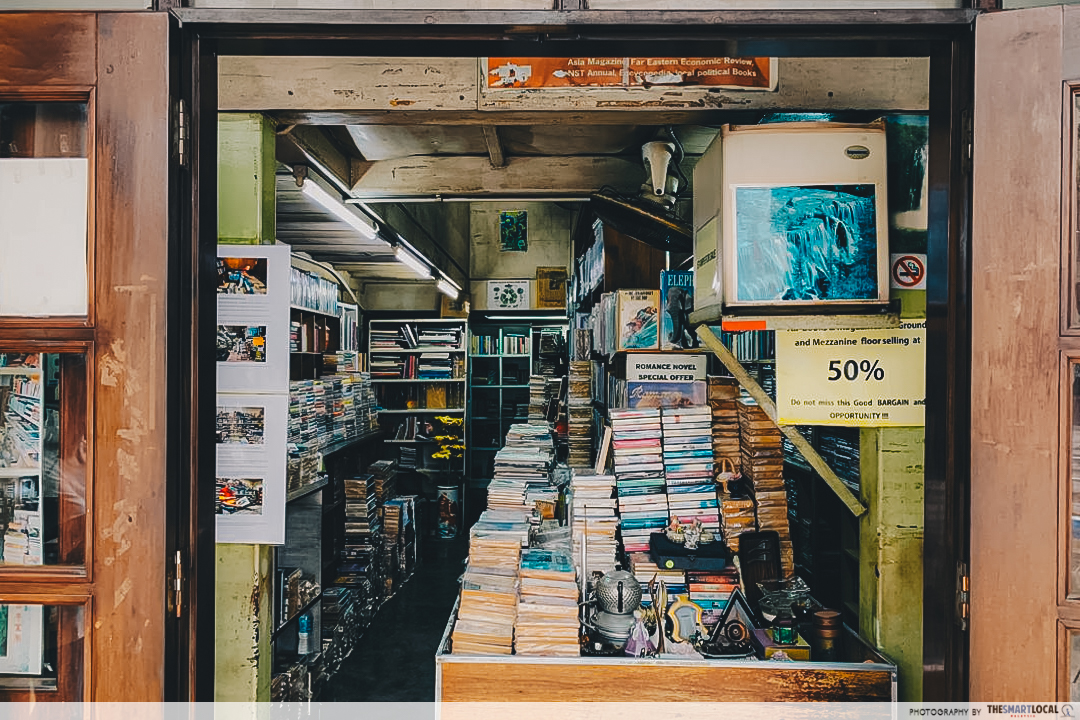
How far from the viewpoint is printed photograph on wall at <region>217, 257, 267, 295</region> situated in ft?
7.93

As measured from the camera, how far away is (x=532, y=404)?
25.3 ft

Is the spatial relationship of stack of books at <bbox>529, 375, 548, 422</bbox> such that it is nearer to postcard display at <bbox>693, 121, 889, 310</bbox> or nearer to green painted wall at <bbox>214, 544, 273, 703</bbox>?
green painted wall at <bbox>214, 544, 273, 703</bbox>

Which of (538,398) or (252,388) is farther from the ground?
(252,388)

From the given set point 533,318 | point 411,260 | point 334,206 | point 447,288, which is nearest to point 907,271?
point 334,206

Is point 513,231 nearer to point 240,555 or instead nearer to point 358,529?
point 358,529

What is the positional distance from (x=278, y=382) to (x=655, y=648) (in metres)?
1.60

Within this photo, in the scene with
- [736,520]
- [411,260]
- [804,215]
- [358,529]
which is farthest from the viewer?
[411,260]

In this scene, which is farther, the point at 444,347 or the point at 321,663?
the point at 444,347

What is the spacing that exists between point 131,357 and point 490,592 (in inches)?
68.6

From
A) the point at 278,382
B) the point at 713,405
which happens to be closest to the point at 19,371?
the point at 278,382

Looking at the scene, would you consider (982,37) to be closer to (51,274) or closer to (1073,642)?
(1073,642)

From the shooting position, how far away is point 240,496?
8.12 ft

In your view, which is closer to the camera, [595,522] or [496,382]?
[595,522]

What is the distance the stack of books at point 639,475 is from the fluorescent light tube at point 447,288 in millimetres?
5550
